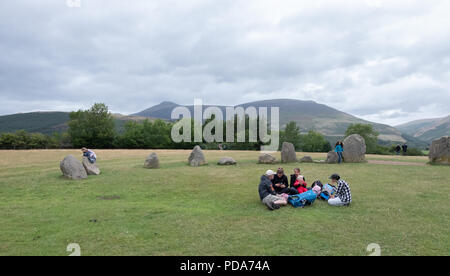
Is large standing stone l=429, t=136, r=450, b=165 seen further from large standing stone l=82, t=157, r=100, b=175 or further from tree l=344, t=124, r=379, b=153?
tree l=344, t=124, r=379, b=153

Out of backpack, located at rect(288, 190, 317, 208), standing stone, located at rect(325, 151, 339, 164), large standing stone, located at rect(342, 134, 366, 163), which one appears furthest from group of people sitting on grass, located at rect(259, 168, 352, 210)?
large standing stone, located at rect(342, 134, 366, 163)

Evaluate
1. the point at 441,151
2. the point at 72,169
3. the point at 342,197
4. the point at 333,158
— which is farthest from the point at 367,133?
the point at 72,169

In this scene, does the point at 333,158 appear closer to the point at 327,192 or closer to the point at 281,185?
the point at 327,192

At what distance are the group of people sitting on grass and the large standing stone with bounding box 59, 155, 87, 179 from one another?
1390cm

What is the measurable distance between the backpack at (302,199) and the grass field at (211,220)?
36 centimetres

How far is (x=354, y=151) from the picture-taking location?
27266 millimetres

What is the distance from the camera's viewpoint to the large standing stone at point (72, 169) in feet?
64.1

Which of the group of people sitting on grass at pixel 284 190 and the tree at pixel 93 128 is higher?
the tree at pixel 93 128

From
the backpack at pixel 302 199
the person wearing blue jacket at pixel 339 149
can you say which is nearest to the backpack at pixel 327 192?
the backpack at pixel 302 199

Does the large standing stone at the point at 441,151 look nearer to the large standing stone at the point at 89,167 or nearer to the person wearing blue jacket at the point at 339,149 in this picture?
the person wearing blue jacket at the point at 339,149
